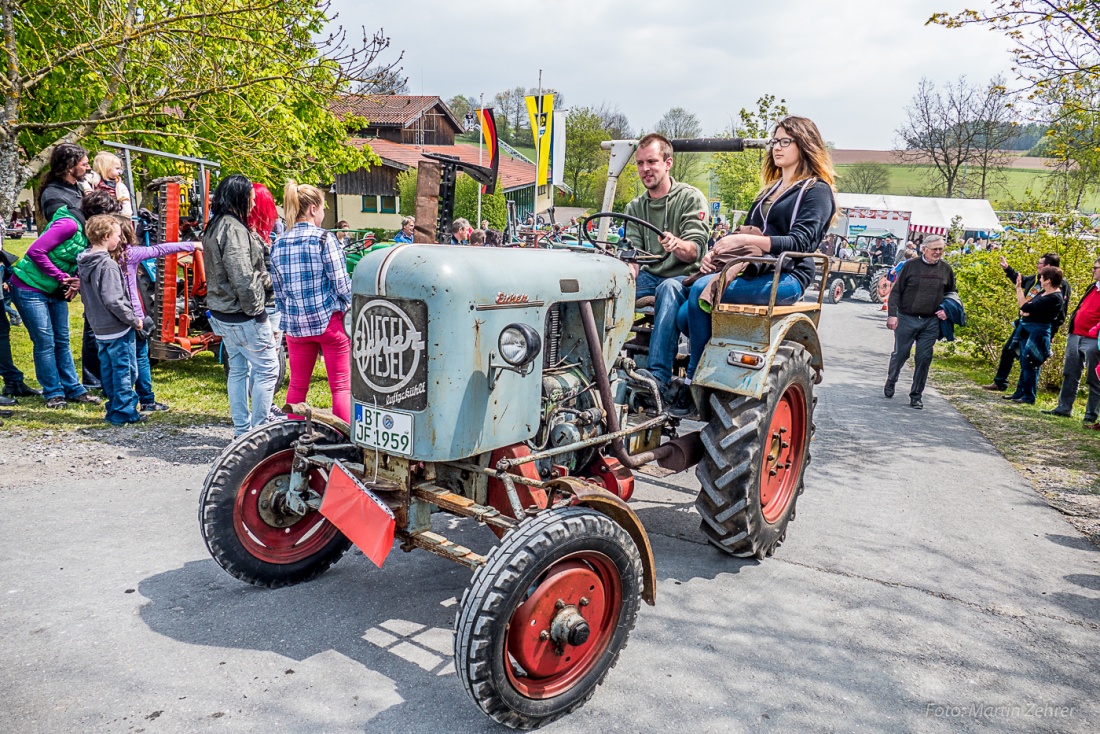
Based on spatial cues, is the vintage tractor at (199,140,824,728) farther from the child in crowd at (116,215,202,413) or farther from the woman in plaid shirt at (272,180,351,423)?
the child in crowd at (116,215,202,413)

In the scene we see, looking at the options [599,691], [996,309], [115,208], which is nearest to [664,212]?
[599,691]

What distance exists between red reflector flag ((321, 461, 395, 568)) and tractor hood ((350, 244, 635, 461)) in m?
0.23

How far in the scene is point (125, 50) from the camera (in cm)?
743

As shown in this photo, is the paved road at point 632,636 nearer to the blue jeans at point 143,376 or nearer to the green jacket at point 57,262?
the blue jeans at point 143,376

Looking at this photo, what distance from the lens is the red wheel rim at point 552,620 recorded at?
241 cm

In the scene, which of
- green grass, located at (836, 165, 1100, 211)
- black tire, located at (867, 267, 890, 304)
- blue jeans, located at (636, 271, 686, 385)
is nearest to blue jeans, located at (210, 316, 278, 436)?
blue jeans, located at (636, 271, 686, 385)

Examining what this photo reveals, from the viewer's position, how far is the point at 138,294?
5.90m

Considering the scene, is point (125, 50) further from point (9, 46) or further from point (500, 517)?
point (500, 517)

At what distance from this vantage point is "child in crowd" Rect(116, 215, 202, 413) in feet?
19.1

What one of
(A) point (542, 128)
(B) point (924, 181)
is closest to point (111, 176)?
(A) point (542, 128)

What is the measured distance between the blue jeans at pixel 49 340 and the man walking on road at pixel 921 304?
8124mm

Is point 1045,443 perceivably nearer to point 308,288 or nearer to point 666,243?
point 666,243

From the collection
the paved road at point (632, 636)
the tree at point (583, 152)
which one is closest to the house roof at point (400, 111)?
the tree at point (583, 152)

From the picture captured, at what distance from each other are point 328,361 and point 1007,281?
32.7ft
